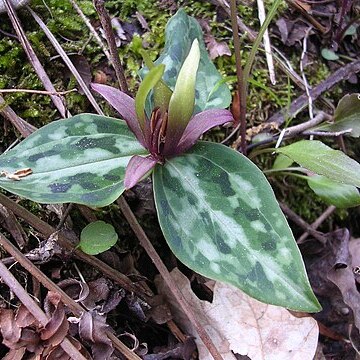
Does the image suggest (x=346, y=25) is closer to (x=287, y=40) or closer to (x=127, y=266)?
(x=287, y=40)

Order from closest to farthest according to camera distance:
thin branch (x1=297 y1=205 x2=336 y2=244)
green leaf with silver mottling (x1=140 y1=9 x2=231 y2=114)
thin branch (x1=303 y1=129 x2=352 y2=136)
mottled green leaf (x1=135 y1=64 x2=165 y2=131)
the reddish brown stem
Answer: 1. mottled green leaf (x1=135 y1=64 x2=165 y2=131)
2. the reddish brown stem
3. green leaf with silver mottling (x1=140 y1=9 x2=231 y2=114)
4. thin branch (x1=303 y1=129 x2=352 y2=136)
5. thin branch (x1=297 y1=205 x2=336 y2=244)

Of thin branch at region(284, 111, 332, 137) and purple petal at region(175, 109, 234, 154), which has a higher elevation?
purple petal at region(175, 109, 234, 154)

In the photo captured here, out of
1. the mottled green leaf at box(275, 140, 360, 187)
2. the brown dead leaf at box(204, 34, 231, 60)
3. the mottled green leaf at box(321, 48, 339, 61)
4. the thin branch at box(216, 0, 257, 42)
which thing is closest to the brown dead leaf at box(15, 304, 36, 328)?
the mottled green leaf at box(275, 140, 360, 187)

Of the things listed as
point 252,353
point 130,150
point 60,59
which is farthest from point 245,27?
point 252,353

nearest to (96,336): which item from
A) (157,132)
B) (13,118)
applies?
(157,132)

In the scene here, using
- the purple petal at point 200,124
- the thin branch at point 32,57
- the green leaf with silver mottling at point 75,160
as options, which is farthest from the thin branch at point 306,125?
the thin branch at point 32,57

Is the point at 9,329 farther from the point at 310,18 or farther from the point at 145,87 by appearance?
the point at 310,18

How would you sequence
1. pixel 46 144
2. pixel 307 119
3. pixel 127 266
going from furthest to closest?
pixel 307 119
pixel 127 266
pixel 46 144

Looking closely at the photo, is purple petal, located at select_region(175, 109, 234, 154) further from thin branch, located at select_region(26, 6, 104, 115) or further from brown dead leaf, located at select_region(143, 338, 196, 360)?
brown dead leaf, located at select_region(143, 338, 196, 360)
